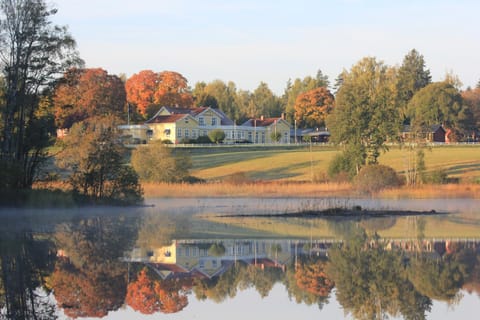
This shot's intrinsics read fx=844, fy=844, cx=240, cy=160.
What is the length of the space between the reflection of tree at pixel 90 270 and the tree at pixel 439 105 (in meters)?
106

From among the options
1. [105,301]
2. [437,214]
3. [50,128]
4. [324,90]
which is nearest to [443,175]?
[437,214]

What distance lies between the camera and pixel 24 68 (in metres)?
36.7

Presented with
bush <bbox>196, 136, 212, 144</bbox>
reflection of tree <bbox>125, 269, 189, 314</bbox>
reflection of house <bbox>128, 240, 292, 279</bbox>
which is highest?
bush <bbox>196, 136, 212, 144</bbox>

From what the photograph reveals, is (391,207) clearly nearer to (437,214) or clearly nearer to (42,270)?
(437,214)

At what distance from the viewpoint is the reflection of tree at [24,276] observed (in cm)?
1326

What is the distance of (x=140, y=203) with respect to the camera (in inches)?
1718

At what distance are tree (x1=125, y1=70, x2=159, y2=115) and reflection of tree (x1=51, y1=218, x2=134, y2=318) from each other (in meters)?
109

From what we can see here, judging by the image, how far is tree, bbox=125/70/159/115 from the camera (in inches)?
5394

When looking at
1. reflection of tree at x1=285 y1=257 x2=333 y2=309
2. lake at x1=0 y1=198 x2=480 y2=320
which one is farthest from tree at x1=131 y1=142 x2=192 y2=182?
reflection of tree at x1=285 y1=257 x2=333 y2=309

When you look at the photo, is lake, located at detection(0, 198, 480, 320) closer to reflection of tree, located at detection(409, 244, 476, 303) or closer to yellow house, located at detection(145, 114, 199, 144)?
reflection of tree, located at detection(409, 244, 476, 303)

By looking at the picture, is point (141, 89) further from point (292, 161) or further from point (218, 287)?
point (218, 287)

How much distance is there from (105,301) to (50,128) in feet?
87.6

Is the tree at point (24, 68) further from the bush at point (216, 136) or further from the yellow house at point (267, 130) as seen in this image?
the yellow house at point (267, 130)

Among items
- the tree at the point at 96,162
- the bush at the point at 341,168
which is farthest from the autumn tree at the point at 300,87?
the tree at the point at 96,162
